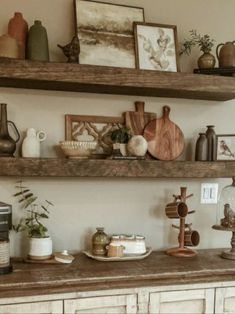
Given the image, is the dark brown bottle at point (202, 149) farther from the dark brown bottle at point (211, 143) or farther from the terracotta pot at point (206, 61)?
the terracotta pot at point (206, 61)

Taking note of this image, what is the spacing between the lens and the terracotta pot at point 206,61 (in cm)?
225

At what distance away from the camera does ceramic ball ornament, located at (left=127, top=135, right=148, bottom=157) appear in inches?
83.7

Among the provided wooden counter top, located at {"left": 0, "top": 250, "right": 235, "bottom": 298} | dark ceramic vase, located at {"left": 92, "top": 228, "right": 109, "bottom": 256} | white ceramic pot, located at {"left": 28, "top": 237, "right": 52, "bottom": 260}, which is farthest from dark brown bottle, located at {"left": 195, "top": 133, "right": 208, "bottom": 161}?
white ceramic pot, located at {"left": 28, "top": 237, "right": 52, "bottom": 260}

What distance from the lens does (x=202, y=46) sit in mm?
2318

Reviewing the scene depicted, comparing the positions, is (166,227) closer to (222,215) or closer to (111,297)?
(222,215)

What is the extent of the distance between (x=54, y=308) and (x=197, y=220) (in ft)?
3.61

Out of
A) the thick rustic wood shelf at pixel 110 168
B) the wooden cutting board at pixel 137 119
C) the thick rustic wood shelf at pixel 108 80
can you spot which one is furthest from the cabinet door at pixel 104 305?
the thick rustic wood shelf at pixel 108 80

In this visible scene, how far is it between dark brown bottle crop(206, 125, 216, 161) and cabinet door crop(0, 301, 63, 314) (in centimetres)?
119

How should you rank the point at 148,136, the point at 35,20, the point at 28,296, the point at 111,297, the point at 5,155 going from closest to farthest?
the point at 28,296 < the point at 111,297 < the point at 5,155 < the point at 35,20 < the point at 148,136

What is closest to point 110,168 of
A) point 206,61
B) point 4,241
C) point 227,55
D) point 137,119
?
point 137,119

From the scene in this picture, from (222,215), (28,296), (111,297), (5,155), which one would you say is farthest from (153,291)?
(5,155)

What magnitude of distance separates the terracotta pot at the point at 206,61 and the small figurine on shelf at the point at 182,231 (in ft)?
2.35

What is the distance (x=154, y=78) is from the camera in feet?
6.82

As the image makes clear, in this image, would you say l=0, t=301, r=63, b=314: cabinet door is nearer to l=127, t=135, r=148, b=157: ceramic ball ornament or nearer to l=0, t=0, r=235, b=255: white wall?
l=0, t=0, r=235, b=255: white wall
